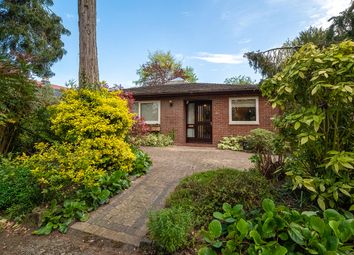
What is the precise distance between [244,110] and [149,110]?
5.07 m

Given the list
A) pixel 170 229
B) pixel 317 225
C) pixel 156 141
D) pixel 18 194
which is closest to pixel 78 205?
pixel 18 194

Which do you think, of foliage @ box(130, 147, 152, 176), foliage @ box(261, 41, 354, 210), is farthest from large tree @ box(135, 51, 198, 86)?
foliage @ box(261, 41, 354, 210)

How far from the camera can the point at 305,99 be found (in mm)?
3008

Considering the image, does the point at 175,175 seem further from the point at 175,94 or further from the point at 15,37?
the point at 15,37

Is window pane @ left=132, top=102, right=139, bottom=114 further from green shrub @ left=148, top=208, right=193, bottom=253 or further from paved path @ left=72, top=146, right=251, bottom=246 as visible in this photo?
green shrub @ left=148, top=208, right=193, bottom=253

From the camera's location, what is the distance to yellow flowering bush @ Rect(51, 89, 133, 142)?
4.42m

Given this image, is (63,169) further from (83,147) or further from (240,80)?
(240,80)

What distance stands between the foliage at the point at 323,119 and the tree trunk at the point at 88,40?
436 centimetres

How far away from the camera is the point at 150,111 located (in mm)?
12836

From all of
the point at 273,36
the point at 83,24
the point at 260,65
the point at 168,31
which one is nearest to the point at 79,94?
the point at 83,24

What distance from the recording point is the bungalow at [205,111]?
11047 millimetres

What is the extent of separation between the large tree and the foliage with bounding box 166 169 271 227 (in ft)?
96.6

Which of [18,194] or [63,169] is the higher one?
[63,169]

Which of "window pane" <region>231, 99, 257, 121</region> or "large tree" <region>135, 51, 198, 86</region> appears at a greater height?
"large tree" <region>135, 51, 198, 86</region>
